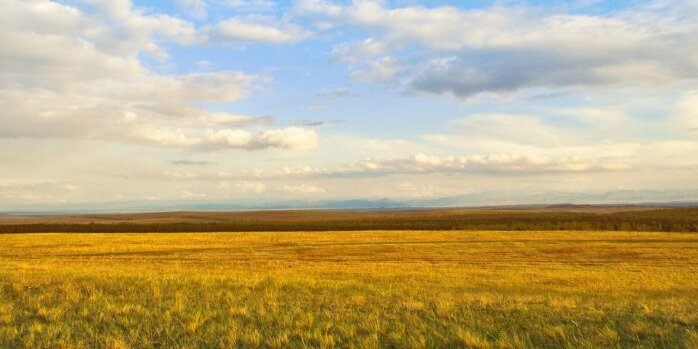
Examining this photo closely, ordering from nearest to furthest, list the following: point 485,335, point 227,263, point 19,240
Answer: point 485,335 < point 227,263 < point 19,240

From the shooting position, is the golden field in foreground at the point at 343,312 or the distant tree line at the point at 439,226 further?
the distant tree line at the point at 439,226

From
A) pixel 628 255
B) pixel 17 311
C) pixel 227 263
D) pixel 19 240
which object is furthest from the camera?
pixel 19 240

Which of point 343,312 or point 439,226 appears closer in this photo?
point 343,312

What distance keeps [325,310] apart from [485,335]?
390 centimetres

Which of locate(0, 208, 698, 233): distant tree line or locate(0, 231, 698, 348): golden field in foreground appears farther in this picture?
locate(0, 208, 698, 233): distant tree line

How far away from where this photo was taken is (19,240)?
5697cm

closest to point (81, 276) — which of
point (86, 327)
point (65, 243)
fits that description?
point (86, 327)

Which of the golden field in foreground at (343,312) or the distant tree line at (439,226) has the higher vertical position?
the golden field in foreground at (343,312)

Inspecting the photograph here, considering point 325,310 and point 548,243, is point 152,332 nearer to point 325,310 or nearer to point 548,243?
point 325,310

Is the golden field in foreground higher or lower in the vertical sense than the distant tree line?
higher

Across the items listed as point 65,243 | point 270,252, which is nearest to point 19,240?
point 65,243

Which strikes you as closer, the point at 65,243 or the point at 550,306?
the point at 550,306

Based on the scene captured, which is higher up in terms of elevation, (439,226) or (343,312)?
(343,312)

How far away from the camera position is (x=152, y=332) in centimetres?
969
